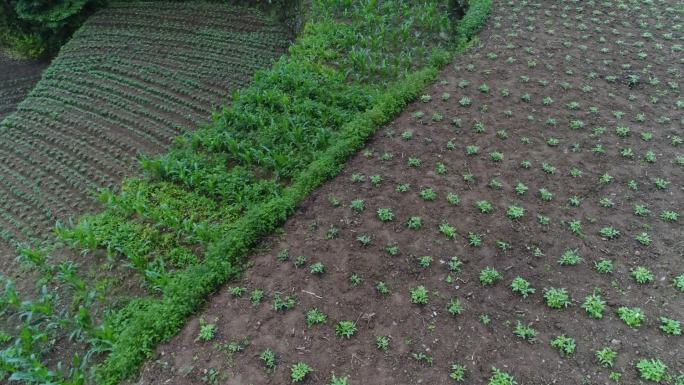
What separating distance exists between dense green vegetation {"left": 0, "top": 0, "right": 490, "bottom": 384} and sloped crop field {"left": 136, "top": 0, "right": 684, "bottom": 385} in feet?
0.99

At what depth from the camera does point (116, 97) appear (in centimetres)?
878

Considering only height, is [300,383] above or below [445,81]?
below

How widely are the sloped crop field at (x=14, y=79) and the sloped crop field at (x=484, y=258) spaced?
7655 millimetres

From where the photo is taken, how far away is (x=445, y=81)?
7836mm

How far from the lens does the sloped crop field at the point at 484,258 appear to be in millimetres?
4289

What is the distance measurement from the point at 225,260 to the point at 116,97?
202 inches

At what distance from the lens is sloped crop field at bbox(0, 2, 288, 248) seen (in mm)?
7137

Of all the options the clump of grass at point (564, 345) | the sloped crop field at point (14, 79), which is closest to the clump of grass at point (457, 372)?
the clump of grass at point (564, 345)

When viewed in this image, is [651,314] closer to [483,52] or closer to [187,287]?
[187,287]

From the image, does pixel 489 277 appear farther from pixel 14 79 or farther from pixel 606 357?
pixel 14 79

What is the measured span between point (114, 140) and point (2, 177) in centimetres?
173

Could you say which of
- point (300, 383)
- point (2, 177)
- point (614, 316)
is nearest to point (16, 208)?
point (2, 177)

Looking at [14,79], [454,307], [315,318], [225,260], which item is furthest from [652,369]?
[14,79]

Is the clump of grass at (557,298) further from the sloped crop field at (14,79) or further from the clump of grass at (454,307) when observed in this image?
the sloped crop field at (14,79)
